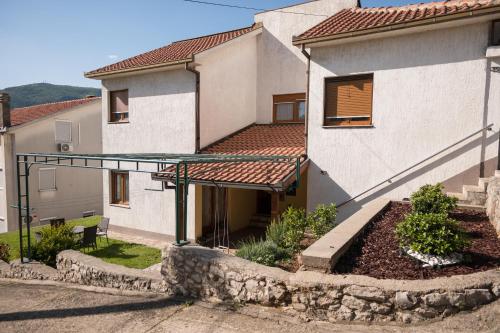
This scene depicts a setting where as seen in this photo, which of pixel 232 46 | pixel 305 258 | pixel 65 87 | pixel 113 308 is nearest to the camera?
pixel 305 258

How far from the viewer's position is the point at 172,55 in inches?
471

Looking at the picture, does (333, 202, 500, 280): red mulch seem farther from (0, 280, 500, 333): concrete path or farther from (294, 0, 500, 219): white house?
(294, 0, 500, 219): white house

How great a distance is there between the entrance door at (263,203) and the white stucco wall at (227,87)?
3.15m

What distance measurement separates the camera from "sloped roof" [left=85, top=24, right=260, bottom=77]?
36.6 feet

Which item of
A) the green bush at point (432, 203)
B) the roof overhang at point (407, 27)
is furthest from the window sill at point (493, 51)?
the green bush at point (432, 203)

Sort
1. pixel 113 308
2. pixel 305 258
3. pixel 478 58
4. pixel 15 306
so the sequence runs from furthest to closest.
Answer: pixel 478 58 < pixel 15 306 < pixel 113 308 < pixel 305 258

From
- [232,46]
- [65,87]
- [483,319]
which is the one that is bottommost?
[483,319]

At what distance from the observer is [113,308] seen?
4777mm

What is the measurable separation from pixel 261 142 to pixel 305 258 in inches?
288

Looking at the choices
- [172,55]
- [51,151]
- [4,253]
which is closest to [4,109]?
[51,151]

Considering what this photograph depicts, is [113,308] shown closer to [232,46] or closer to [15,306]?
[15,306]

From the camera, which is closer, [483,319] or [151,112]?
[483,319]

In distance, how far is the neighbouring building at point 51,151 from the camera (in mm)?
17031

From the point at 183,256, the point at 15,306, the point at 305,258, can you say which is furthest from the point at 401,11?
the point at 15,306
